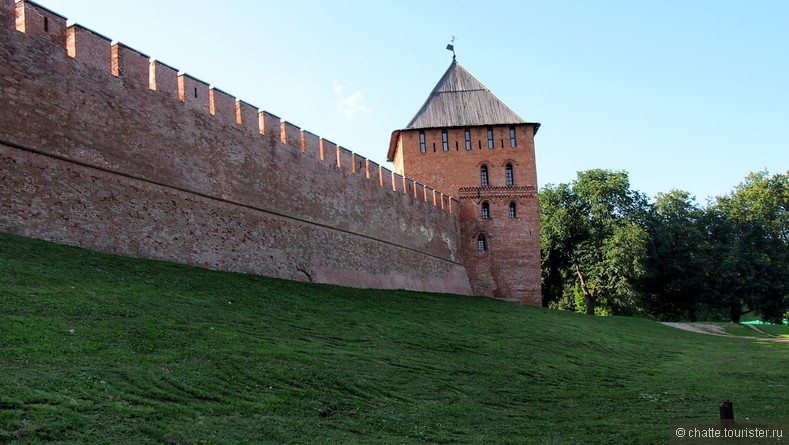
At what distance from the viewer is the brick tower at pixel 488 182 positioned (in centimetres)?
3197

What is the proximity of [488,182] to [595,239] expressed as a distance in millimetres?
8002

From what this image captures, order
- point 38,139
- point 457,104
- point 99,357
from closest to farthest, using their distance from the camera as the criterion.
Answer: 1. point 99,357
2. point 38,139
3. point 457,104

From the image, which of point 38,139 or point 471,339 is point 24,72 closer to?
point 38,139

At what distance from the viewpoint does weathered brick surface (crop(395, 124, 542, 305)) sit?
3194cm

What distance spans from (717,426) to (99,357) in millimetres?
7405

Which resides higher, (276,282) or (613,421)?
(276,282)

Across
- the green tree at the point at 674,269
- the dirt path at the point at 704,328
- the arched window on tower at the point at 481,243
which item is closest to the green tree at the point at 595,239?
the green tree at the point at 674,269

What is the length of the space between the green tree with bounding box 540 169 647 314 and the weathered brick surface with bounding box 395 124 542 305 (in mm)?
5469

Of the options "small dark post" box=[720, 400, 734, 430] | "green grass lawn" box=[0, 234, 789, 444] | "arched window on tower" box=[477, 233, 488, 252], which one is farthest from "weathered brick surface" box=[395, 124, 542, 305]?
"small dark post" box=[720, 400, 734, 430]

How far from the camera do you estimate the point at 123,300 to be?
38.0ft

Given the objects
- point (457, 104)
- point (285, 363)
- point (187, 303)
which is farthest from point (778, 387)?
point (457, 104)

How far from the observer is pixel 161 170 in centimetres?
1755

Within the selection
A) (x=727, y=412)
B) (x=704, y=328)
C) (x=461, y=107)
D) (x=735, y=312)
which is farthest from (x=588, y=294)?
(x=727, y=412)

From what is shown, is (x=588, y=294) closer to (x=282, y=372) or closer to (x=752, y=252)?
(x=752, y=252)
